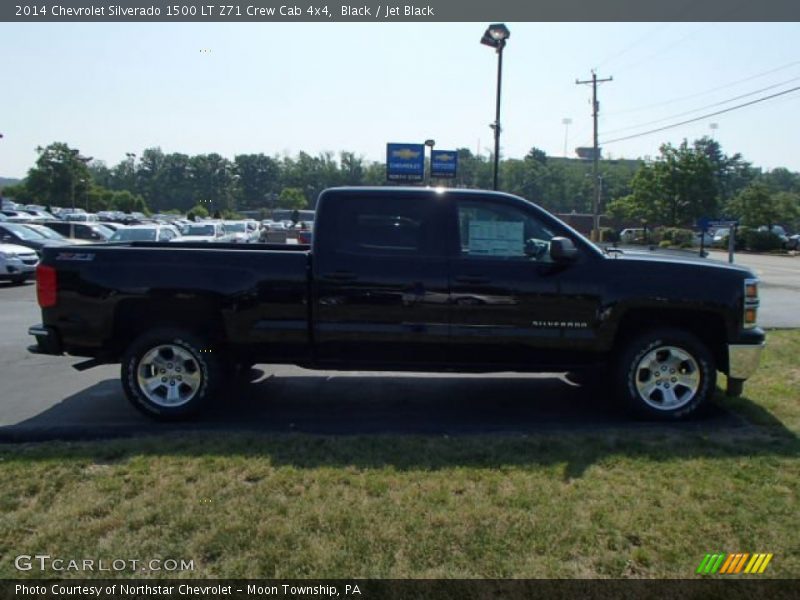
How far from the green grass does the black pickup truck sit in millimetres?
683

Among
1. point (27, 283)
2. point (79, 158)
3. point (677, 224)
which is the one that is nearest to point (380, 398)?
point (27, 283)

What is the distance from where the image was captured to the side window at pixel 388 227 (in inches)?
198

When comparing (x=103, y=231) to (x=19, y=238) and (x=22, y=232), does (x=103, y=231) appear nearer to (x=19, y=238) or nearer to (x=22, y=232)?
(x=22, y=232)

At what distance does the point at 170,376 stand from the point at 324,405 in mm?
1423

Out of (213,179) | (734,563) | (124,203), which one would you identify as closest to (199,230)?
(734,563)

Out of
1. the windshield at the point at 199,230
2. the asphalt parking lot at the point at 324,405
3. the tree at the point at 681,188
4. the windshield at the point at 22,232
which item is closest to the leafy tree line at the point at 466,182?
the tree at the point at 681,188

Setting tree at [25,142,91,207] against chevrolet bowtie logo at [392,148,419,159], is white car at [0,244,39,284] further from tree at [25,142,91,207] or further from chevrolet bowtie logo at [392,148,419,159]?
tree at [25,142,91,207]

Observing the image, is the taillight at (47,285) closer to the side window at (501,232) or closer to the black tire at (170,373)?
the black tire at (170,373)

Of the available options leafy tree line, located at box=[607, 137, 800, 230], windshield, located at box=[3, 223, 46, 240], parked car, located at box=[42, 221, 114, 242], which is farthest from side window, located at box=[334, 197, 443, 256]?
leafy tree line, located at box=[607, 137, 800, 230]

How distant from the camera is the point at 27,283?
16469 millimetres

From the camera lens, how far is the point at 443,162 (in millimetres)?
26172

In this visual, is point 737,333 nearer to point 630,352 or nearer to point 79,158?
point 630,352

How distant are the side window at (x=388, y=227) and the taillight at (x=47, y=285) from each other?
96.6 inches

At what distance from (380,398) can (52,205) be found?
9031 centimetres
